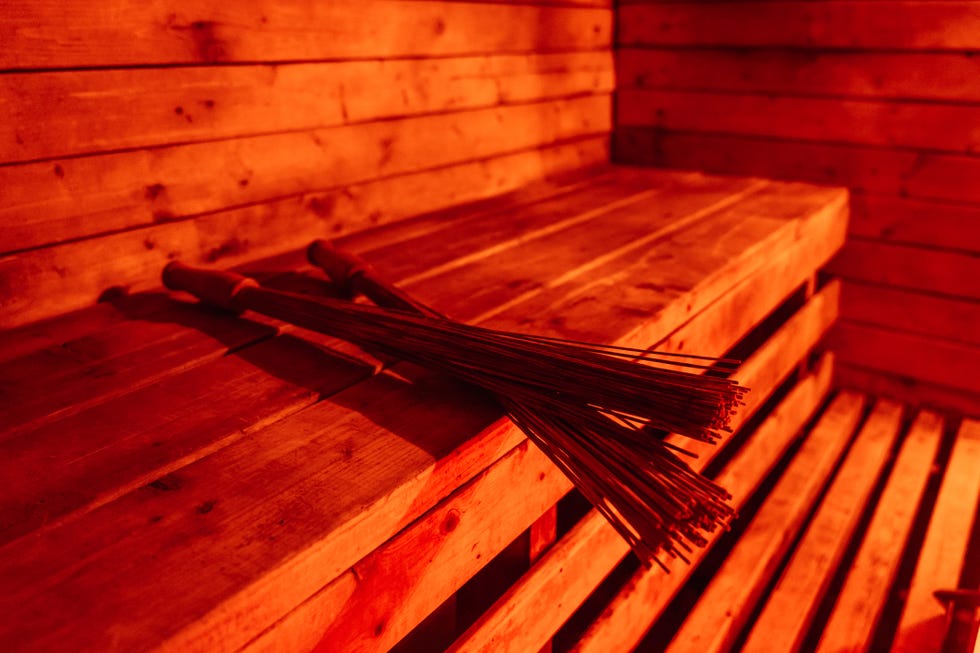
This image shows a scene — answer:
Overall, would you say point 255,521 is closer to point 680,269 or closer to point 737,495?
point 680,269

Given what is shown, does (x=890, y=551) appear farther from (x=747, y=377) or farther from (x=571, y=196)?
(x=571, y=196)

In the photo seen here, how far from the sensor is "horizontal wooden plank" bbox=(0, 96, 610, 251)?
1.72 m

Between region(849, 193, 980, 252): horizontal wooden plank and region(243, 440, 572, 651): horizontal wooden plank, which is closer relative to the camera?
region(243, 440, 572, 651): horizontal wooden plank

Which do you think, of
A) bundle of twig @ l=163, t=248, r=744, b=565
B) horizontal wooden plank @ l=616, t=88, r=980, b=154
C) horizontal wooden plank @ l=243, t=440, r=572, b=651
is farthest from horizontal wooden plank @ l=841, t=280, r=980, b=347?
horizontal wooden plank @ l=243, t=440, r=572, b=651

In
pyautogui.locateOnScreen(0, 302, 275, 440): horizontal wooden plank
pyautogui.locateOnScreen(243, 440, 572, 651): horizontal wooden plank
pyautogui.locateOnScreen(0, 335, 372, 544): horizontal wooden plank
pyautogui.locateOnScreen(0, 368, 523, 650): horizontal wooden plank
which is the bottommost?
pyautogui.locateOnScreen(243, 440, 572, 651): horizontal wooden plank

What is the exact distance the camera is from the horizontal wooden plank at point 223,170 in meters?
1.72

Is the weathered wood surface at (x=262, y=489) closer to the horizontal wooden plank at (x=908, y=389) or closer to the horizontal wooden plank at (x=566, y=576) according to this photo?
the horizontal wooden plank at (x=566, y=576)

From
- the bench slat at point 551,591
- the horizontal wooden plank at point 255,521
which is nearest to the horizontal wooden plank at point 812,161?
the bench slat at point 551,591

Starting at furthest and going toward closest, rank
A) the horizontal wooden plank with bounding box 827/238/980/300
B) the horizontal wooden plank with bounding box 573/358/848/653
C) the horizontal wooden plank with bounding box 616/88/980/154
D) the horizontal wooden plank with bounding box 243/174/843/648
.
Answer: the horizontal wooden plank with bounding box 827/238/980/300
the horizontal wooden plank with bounding box 616/88/980/154
the horizontal wooden plank with bounding box 243/174/843/648
the horizontal wooden plank with bounding box 573/358/848/653

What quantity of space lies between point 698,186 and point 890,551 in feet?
4.78

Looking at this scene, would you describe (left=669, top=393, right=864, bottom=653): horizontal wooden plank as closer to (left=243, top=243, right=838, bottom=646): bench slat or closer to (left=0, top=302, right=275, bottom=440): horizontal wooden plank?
(left=243, top=243, right=838, bottom=646): bench slat

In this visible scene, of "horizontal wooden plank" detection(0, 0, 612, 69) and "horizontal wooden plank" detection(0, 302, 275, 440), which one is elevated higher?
"horizontal wooden plank" detection(0, 0, 612, 69)

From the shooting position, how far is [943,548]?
2338 millimetres

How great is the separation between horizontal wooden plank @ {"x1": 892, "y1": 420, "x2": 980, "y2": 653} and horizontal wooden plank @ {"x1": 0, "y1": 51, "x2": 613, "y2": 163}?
2085mm
